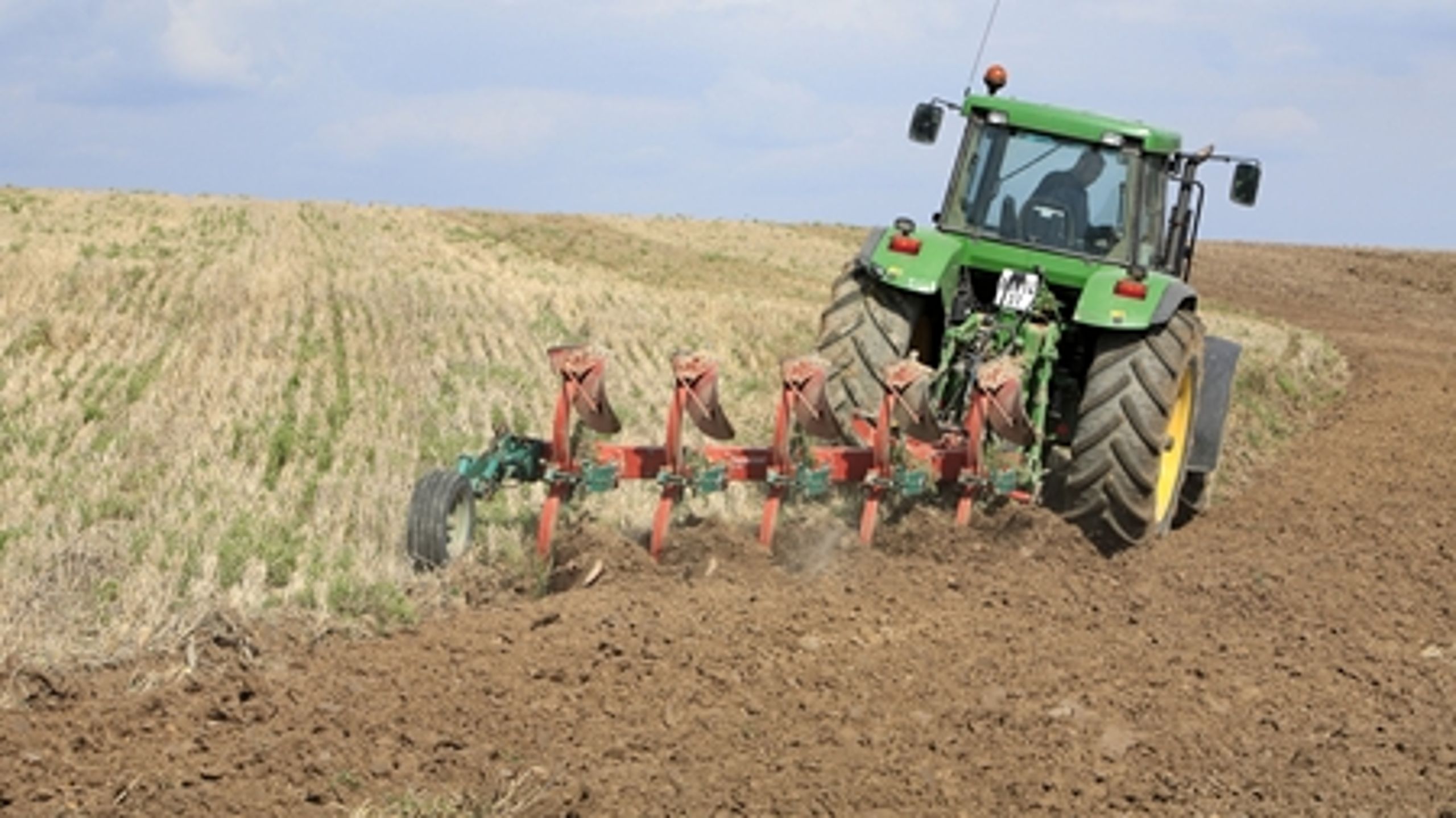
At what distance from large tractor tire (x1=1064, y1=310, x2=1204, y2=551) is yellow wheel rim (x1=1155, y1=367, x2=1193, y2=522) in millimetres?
709

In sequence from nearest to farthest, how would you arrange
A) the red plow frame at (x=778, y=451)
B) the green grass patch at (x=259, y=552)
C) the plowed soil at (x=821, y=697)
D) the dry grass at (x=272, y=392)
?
the plowed soil at (x=821, y=697) → the dry grass at (x=272, y=392) → the green grass patch at (x=259, y=552) → the red plow frame at (x=778, y=451)

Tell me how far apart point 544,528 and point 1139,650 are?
82.8 inches

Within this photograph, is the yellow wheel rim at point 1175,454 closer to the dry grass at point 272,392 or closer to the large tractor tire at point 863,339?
the large tractor tire at point 863,339

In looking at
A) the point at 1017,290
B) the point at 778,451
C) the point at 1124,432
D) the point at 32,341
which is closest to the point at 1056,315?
the point at 1017,290

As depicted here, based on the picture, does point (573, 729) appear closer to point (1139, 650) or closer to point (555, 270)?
point (1139, 650)

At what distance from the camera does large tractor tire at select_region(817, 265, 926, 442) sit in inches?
298

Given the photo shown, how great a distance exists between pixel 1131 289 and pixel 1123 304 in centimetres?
8

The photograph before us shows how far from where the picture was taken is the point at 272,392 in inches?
413

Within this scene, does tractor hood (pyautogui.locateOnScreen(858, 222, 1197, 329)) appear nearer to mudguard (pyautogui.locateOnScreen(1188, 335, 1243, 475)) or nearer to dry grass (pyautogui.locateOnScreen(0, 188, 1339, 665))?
mudguard (pyautogui.locateOnScreen(1188, 335, 1243, 475))

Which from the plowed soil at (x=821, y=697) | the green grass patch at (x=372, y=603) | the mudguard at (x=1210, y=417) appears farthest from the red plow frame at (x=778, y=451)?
the mudguard at (x=1210, y=417)

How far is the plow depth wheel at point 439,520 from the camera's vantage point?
6105 mm

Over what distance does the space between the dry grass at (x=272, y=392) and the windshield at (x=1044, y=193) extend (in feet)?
5.82

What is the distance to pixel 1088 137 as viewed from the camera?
26.2ft

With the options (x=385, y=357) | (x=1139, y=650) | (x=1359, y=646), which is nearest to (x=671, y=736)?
(x=1139, y=650)
